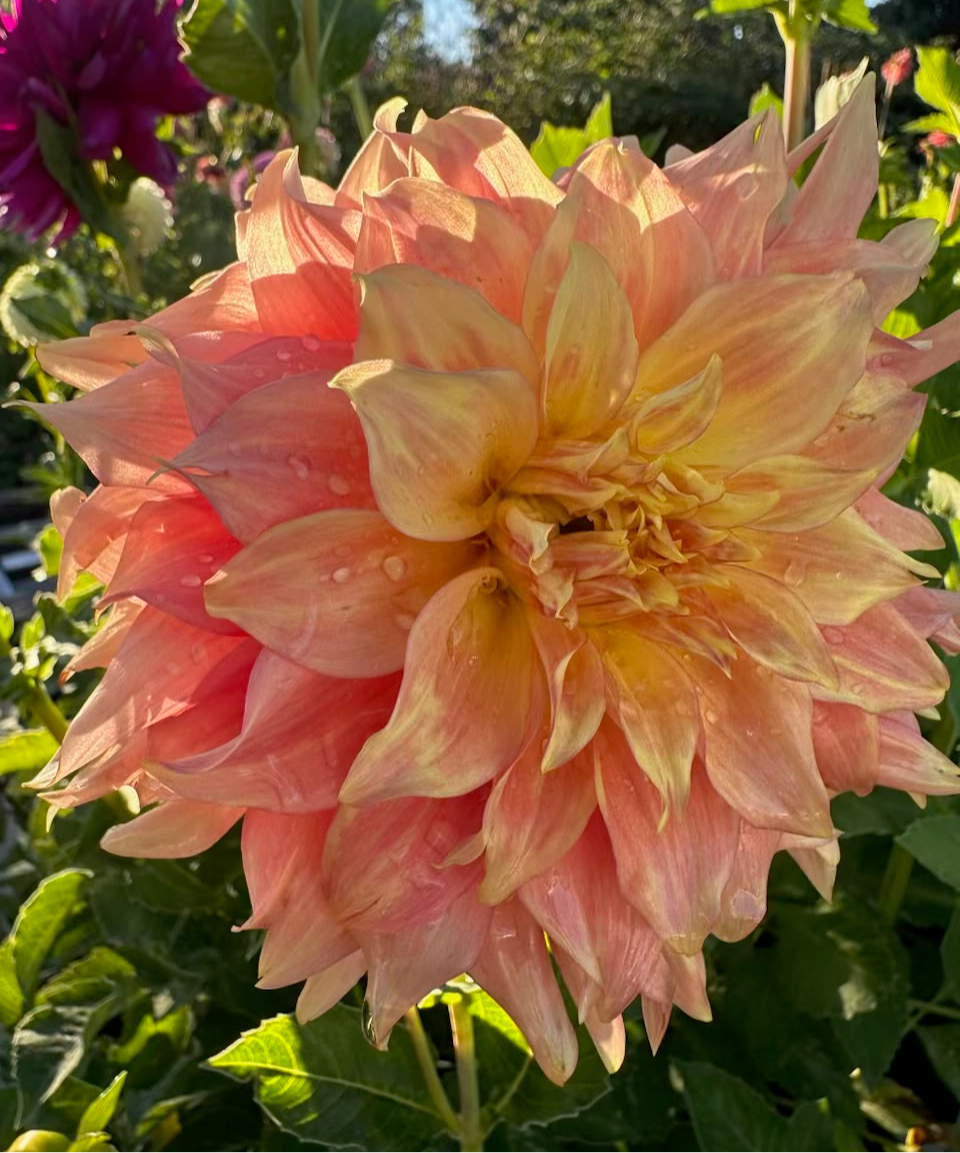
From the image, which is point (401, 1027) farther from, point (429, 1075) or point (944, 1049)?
point (944, 1049)

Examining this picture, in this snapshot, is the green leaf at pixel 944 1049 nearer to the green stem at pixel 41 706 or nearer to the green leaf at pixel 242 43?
the green stem at pixel 41 706

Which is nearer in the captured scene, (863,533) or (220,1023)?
(863,533)

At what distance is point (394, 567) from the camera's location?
45 centimetres

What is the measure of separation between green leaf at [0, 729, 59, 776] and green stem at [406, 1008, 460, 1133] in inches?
18.3

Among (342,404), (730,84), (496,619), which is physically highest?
(342,404)

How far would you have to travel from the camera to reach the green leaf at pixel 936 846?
2.32ft

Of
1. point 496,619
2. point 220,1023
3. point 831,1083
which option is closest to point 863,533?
point 496,619

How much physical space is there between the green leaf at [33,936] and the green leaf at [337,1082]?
0.32 metres

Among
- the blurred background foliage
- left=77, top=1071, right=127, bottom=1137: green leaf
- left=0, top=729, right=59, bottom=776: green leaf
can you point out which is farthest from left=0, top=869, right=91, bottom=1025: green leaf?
left=77, top=1071, right=127, bottom=1137: green leaf

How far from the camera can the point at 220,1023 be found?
1022 millimetres

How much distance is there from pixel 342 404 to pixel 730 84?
10.2 m

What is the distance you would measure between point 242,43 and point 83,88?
30cm

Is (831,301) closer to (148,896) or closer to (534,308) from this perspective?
Result: (534,308)

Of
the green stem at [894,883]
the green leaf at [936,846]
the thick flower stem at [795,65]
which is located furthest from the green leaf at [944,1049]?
the thick flower stem at [795,65]
